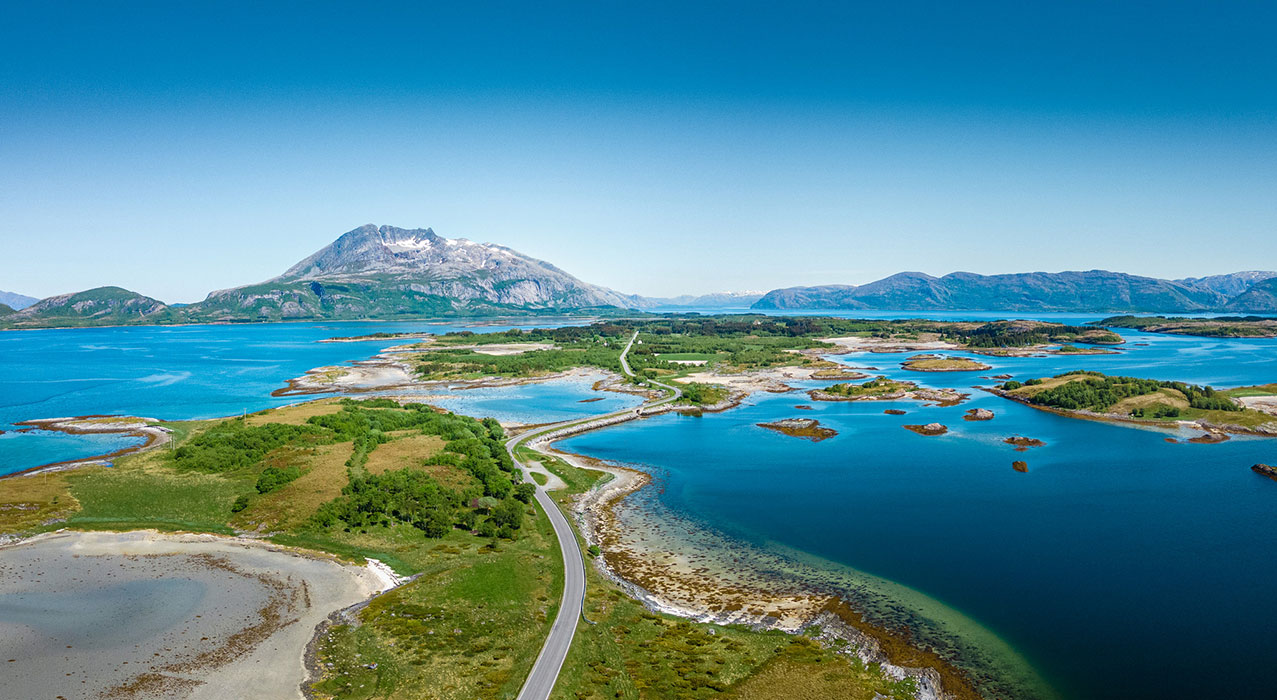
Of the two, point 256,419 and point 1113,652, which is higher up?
point 256,419

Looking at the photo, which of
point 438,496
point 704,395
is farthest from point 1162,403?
point 438,496

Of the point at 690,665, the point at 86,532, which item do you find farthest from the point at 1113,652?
the point at 86,532

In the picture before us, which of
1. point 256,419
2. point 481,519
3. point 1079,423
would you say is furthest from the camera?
point 1079,423

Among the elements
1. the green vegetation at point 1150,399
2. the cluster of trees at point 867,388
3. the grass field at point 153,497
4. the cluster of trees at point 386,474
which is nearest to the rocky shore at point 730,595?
the cluster of trees at point 386,474

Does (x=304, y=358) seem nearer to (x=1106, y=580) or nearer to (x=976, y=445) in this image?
(x=976, y=445)

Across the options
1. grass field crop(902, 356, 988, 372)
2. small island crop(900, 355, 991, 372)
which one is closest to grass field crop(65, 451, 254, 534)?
small island crop(900, 355, 991, 372)

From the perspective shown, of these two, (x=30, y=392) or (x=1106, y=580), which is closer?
(x=1106, y=580)

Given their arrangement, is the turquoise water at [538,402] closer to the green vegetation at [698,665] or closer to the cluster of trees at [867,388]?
the cluster of trees at [867,388]

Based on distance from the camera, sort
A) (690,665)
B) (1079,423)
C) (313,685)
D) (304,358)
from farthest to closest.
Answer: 1. (304,358)
2. (1079,423)
3. (690,665)
4. (313,685)
